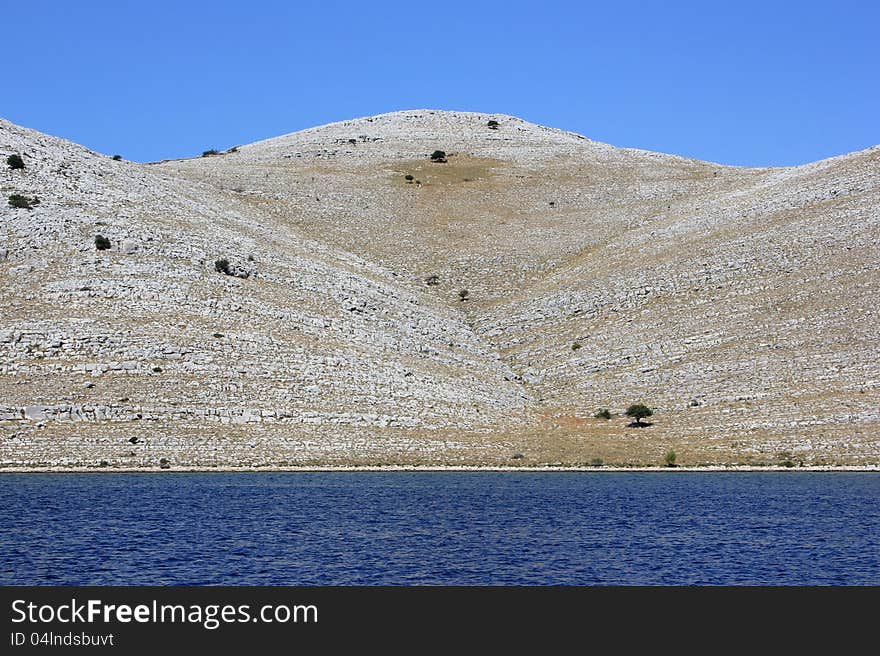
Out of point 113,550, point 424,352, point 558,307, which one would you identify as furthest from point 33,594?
point 558,307

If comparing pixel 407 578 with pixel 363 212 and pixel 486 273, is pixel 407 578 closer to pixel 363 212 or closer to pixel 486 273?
pixel 486 273

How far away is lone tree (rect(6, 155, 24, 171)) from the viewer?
9925 centimetres

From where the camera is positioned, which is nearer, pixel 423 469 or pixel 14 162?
pixel 423 469

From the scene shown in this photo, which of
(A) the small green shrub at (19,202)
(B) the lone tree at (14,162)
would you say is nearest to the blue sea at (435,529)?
(A) the small green shrub at (19,202)

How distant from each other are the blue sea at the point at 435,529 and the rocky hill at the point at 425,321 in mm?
6724

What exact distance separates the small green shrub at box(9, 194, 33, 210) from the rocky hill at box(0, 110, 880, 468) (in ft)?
2.04

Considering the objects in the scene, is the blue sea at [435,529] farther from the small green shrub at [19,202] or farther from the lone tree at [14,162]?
the lone tree at [14,162]

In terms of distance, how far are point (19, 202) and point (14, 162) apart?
9.69 metres

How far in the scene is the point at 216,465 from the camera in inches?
2623

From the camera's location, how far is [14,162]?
9950 centimetres

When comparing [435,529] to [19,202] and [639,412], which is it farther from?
[19,202]

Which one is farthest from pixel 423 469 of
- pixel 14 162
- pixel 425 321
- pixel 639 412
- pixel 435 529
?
pixel 14 162

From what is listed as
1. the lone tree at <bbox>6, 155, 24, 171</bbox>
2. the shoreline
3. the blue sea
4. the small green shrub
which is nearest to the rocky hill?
the small green shrub

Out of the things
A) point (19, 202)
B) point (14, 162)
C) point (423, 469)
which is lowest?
point (423, 469)
